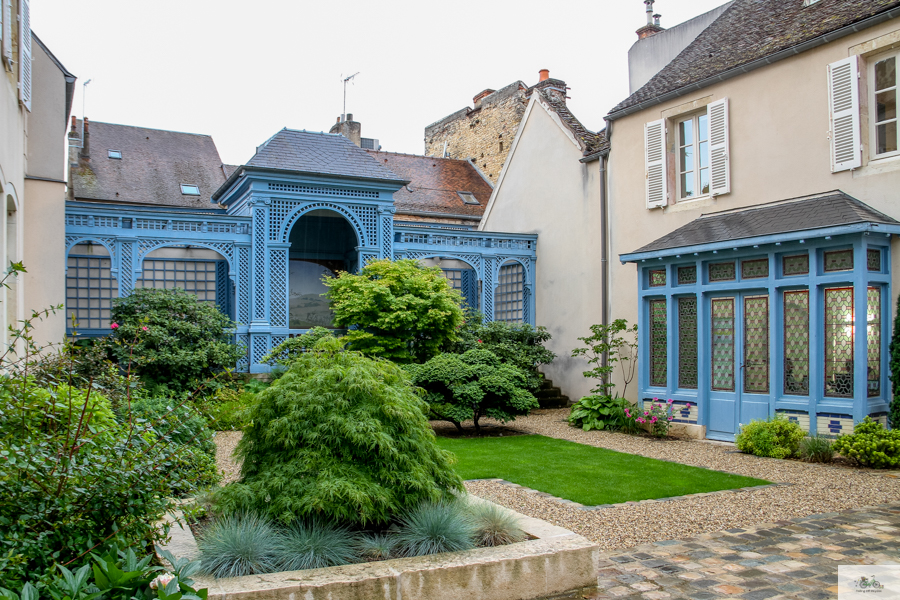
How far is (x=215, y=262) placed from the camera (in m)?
15.7

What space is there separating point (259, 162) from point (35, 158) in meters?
4.01

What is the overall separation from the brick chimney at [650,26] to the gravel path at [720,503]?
431 inches

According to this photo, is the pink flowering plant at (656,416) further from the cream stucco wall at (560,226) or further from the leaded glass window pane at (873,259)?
the leaded glass window pane at (873,259)

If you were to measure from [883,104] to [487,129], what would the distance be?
1712cm

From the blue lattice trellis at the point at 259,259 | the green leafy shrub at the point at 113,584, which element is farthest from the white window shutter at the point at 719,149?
the green leafy shrub at the point at 113,584

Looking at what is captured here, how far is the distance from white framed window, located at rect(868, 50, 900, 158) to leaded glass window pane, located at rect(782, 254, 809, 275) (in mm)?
1678

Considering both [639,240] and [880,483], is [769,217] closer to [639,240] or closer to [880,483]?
[639,240]

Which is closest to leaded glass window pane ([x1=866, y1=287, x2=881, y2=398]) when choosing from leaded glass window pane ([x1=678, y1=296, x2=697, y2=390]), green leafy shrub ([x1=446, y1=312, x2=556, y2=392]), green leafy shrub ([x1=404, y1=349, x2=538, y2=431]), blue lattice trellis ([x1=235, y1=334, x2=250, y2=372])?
leaded glass window pane ([x1=678, y1=296, x2=697, y2=390])

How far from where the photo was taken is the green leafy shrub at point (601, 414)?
36.4 ft

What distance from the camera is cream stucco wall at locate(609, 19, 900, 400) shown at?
887 centimetres

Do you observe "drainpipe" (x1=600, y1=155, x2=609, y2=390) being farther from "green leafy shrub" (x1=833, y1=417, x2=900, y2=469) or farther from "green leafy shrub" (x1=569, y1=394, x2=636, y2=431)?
"green leafy shrub" (x1=833, y1=417, x2=900, y2=469)

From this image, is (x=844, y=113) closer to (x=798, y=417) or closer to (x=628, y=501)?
(x=798, y=417)

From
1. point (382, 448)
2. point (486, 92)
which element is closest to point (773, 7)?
point (382, 448)

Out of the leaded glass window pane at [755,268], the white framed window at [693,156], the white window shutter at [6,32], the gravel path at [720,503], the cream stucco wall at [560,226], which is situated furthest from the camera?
the cream stucco wall at [560,226]
